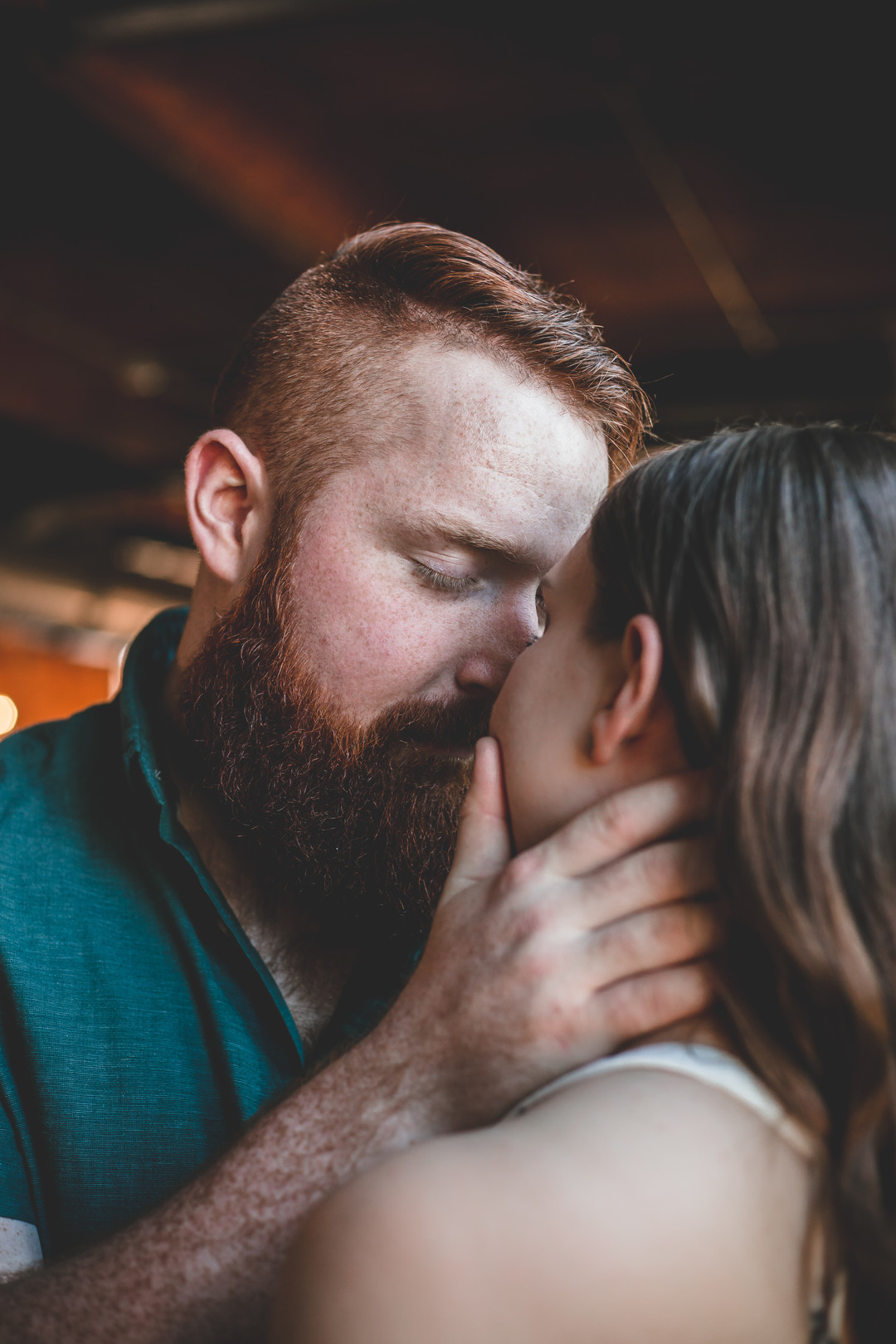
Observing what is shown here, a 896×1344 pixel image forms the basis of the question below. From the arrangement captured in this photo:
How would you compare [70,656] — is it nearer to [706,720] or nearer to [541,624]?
[541,624]

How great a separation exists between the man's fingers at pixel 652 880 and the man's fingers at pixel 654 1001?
2.2 inches

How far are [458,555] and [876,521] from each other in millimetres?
718

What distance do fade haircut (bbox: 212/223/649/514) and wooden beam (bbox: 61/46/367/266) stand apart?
1847 mm

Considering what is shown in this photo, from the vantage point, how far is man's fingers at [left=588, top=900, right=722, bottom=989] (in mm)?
911

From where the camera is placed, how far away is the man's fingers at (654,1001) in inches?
35.0

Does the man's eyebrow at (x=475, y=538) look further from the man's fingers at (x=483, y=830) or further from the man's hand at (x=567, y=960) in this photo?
the man's hand at (x=567, y=960)

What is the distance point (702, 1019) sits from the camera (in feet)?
2.93

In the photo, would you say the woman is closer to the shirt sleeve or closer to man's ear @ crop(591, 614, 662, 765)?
Result: man's ear @ crop(591, 614, 662, 765)

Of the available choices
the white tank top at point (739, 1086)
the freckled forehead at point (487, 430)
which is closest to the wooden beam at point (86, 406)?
the freckled forehead at point (487, 430)

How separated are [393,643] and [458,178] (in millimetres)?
2737

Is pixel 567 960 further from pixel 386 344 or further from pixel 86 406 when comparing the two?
pixel 86 406

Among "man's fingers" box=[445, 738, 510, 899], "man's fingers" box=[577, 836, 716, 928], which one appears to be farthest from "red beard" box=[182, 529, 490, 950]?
"man's fingers" box=[577, 836, 716, 928]

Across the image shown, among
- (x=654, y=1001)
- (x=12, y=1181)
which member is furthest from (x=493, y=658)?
(x=12, y=1181)

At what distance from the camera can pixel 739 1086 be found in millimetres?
821
